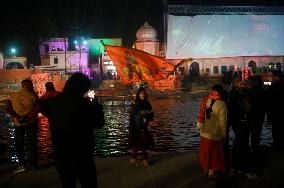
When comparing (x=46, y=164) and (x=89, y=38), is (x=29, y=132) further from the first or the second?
(x=89, y=38)

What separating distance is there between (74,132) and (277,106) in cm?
573

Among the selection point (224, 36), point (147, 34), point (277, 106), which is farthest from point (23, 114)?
point (147, 34)

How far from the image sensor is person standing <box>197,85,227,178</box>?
270 inches

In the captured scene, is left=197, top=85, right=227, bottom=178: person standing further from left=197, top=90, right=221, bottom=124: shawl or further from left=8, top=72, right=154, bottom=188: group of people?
left=8, top=72, right=154, bottom=188: group of people

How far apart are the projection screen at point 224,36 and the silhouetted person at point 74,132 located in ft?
154

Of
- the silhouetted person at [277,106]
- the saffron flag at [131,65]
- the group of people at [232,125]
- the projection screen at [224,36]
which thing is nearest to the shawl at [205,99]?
the group of people at [232,125]

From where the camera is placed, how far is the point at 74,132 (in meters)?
4.57

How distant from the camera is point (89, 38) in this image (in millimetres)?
66688

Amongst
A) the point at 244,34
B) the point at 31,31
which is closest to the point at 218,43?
the point at 244,34

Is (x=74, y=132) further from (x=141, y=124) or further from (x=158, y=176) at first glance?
(x=141, y=124)

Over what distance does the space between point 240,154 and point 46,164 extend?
4026 millimetres

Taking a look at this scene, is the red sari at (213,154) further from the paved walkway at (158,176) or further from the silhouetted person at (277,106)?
the silhouetted person at (277,106)

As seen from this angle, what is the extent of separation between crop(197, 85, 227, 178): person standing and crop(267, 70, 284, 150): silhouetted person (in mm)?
2287

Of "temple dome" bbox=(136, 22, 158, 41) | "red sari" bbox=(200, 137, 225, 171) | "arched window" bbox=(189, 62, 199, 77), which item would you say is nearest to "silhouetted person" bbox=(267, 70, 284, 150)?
"red sari" bbox=(200, 137, 225, 171)
